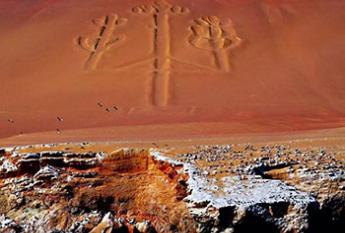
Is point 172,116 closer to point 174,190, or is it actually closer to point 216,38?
point 216,38

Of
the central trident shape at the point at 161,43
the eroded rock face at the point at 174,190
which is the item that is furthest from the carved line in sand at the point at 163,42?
the eroded rock face at the point at 174,190

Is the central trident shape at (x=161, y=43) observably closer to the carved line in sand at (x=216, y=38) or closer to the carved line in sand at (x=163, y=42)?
the carved line in sand at (x=163, y=42)

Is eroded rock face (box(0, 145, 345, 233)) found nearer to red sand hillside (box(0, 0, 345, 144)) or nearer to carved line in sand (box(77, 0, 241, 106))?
red sand hillside (box(0, 0, 345, 144))

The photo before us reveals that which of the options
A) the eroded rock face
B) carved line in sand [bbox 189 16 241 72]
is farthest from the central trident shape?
the eroded rock face

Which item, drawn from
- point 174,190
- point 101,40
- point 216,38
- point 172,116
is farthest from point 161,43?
point 174,190

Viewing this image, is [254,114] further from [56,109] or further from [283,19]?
[283,19]
